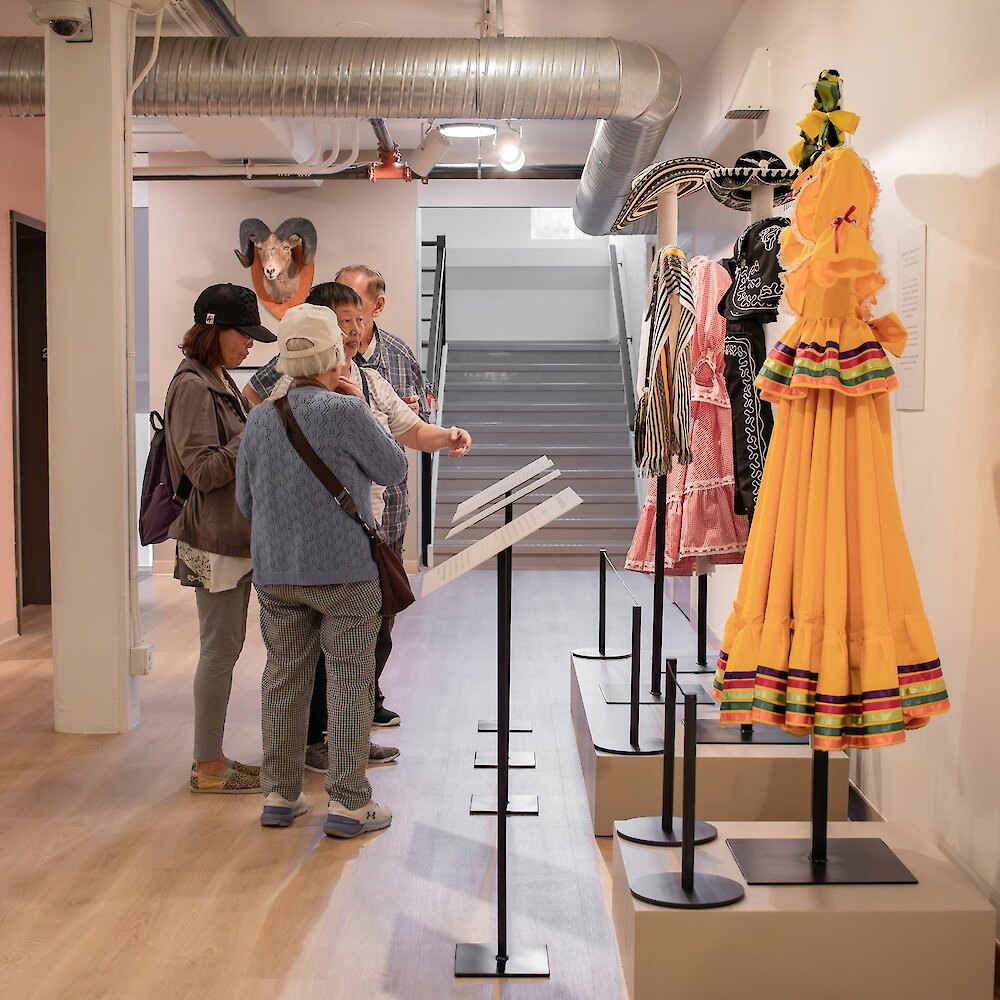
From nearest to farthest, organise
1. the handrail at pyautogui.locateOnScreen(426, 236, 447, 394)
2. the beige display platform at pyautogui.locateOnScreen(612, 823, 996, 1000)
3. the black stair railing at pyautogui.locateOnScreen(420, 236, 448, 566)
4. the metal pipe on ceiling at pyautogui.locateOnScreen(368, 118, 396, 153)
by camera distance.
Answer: the beige display platform at pyautogui.locateOnScreen(612, 823, 996, 1000) < the metal pipe on ceiling at pyautogui.locateOnScreen(368, 118, 396, 153) < the black stair railing at pyautogui.locateOnScreen(420, 236, 448, 566) < the handrail at pyautogui.locateOnScreen(426, 236, 447, 394)

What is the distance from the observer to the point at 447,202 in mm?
9523

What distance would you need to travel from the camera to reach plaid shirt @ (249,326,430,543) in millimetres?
3748

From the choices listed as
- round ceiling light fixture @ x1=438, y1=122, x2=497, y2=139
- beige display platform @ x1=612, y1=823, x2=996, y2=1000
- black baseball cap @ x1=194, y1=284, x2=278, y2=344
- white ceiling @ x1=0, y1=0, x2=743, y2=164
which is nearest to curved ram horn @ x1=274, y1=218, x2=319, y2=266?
white ceiling @ x1=0, y1=0, x2=743, y2=164

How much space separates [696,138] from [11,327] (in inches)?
159

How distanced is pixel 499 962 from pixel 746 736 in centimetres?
119

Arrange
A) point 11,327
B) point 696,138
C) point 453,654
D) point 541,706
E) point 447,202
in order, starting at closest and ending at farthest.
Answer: point 541,706, point 453,654, point 11,327, point 696,138, point 447,202

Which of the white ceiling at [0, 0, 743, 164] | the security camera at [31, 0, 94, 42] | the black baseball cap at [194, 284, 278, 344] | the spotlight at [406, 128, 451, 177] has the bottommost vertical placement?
the black baseball cap at [194, 284, 278, 344]

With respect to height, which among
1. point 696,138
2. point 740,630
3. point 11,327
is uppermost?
point 696,138

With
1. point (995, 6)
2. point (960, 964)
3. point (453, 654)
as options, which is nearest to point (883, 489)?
point (960, 964)

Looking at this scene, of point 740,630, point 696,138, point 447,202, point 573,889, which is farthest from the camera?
point 447,202

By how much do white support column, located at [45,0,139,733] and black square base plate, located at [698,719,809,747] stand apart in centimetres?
225

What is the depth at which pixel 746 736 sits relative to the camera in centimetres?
335

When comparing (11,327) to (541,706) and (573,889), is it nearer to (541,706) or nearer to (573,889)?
(541,706)

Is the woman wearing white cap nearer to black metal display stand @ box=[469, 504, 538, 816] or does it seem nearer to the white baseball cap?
the white baseball cap
